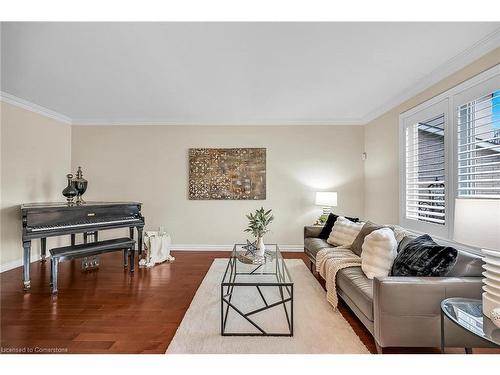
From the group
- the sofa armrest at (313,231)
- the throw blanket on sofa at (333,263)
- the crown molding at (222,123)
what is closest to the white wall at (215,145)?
the crown molding at (222,123)

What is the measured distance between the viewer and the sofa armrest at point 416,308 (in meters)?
1.73

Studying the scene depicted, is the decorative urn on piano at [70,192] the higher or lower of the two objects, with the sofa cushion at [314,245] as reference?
higher

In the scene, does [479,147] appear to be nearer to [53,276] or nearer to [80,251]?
[80,251]

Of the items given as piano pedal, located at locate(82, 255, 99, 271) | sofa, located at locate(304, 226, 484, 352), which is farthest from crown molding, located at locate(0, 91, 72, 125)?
sofa, located at locate(304, 226, 484, 352)

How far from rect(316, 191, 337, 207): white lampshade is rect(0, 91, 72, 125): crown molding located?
5.05 metres

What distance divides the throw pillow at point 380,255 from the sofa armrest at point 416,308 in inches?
19.5

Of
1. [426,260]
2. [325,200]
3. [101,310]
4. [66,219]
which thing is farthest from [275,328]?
[66,219]

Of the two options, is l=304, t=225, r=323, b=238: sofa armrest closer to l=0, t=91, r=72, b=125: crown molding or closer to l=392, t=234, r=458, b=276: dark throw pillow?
l=392, t=234, r=458, b=276: dark throw pillow

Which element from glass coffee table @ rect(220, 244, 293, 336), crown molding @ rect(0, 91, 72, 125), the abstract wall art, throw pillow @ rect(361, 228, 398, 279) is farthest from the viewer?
the abstract wall art

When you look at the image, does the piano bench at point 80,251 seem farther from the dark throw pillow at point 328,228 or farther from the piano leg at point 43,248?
the dark throw pillow at point 328,228

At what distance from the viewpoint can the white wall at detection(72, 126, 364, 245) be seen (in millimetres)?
4965

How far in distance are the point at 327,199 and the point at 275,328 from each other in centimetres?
284
